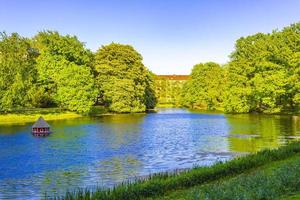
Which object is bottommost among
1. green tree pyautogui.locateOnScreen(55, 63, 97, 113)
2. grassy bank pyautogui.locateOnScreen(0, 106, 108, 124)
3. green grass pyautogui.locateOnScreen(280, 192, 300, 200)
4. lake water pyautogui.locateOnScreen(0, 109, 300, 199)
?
lake water pyautogui.locateOnScreen(0, 109, 300, 199)

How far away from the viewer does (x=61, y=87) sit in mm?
83000

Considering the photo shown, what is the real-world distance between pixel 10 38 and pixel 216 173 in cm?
6417

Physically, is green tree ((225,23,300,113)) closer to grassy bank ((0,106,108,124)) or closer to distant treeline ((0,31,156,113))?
distant treeline ((0,31,156,113))

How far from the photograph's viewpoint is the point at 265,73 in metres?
87.7

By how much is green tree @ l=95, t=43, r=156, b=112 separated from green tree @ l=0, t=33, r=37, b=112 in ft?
80.4

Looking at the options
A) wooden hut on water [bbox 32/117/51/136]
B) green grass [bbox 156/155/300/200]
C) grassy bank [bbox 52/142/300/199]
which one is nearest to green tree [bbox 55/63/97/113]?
wooden hut on water [bbox 32/117/51/136]

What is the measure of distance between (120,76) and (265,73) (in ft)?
114

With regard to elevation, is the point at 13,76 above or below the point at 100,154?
above

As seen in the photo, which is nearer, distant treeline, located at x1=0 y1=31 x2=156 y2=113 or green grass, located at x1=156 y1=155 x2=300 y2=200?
green grass, located at x1=156 y1=155 x2=300 y2=200

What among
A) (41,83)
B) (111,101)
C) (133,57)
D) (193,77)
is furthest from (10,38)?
(193,77)

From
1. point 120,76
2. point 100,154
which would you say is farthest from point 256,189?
point 120,76

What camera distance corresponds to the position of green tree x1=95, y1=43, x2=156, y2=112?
98.6 meters

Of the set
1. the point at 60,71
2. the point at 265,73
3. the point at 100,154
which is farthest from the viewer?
the point at 265,73

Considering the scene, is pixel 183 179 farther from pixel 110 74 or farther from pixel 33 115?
pixel 110 74
